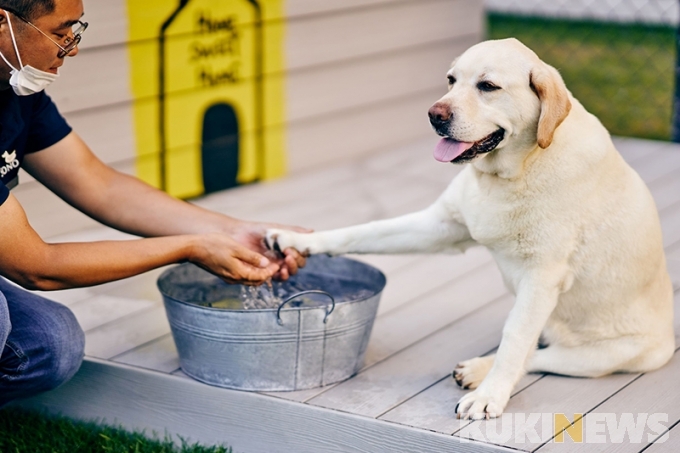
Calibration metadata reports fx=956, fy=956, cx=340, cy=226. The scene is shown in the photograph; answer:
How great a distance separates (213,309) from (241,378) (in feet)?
0.73

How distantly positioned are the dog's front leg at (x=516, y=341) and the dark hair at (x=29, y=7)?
131 centimetres

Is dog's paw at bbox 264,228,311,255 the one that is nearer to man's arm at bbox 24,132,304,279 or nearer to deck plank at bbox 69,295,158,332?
man's arm at bbox 24,132,304,279

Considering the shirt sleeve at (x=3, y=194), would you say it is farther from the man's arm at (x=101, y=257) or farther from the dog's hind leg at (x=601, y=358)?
the dog's hind leg at (x=601, y=358)

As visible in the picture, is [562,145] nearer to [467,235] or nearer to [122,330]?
[467,235]

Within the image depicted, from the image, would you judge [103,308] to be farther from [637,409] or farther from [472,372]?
[637,409]

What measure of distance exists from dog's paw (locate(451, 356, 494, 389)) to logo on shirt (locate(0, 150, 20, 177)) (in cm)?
127

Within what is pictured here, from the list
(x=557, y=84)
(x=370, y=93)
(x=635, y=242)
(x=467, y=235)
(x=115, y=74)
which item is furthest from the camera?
(x=370, y=93)

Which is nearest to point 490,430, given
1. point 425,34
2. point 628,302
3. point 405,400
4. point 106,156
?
point 405,400

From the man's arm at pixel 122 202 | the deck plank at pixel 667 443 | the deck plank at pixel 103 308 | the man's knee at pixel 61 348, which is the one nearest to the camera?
the deck plank at pixel 667 443

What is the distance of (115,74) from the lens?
12.5 ft

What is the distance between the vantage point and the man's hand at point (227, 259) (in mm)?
2410

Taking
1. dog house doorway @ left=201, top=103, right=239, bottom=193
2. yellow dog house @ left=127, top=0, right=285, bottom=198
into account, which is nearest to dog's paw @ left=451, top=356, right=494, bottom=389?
yellow dog house @ left=127, top=0, right=285, bottom=198

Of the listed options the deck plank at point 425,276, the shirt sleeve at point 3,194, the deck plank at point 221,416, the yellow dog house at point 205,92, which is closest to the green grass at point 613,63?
the yellow dog house at point 205,92

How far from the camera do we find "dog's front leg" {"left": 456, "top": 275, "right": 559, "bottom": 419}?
7.58 ft
